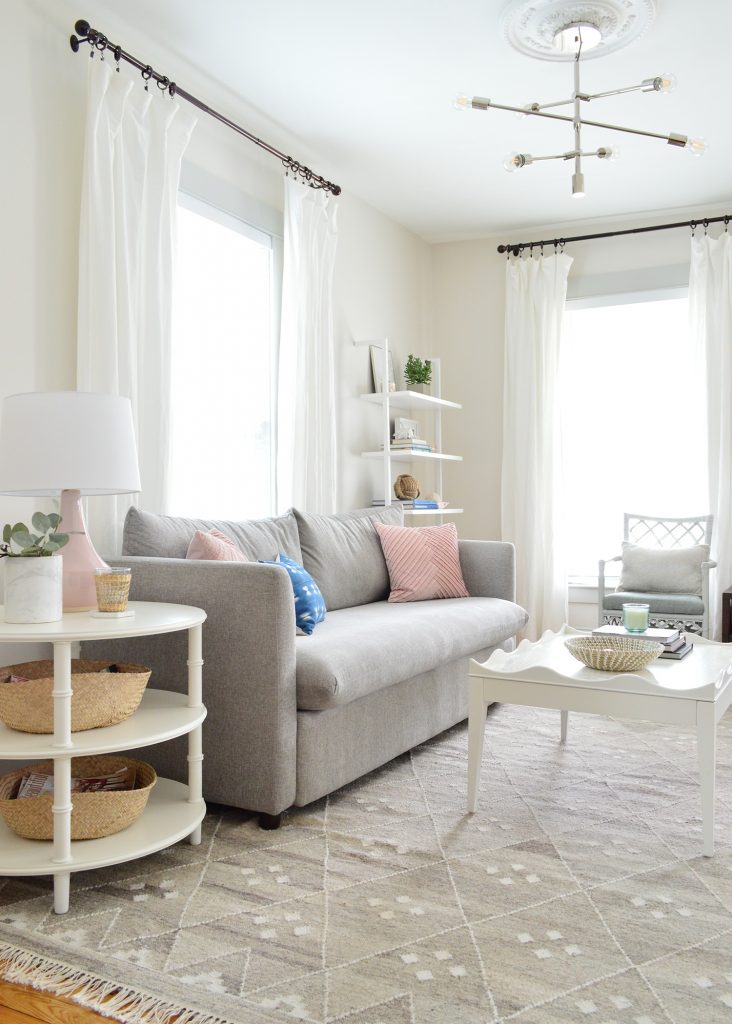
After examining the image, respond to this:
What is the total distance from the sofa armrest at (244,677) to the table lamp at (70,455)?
1.02ft

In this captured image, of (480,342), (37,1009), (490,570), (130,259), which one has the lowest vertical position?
(37,1009)

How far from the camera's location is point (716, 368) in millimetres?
5035

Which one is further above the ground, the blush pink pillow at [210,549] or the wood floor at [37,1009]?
the blush pink pillow at [210,549]

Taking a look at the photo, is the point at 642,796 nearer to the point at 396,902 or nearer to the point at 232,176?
the point at 396,902

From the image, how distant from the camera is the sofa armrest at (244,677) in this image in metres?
2.41

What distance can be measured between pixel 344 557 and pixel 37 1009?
7.98 ft

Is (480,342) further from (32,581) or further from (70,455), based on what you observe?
(32,581)

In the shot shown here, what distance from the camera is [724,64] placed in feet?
11.4

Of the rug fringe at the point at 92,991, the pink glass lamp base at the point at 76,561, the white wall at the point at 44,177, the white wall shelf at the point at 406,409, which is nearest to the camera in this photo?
the rug fringe at the point at 92,991

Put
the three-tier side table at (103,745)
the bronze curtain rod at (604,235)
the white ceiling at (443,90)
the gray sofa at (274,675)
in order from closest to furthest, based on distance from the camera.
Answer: the three-tier side table at (103,745) → the gray sofa at (274,675) → the white ceiling at (443,90) → the bronze curtain rod at (604,235)

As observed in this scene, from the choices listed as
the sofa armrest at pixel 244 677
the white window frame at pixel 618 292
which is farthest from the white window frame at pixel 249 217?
the white window frame at pixel 618 292

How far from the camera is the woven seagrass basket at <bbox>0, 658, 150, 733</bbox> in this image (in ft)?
6.68

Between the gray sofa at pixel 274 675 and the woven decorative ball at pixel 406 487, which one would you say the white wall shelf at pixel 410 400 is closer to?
the woven decorative ball at pixel 406 487

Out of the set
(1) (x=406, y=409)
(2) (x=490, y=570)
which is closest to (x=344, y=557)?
(2) (x=490, y=570)
